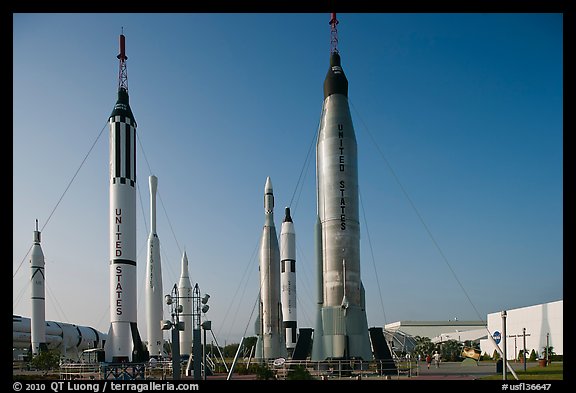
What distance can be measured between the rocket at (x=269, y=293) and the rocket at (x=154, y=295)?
24.8ft

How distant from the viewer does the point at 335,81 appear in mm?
30062

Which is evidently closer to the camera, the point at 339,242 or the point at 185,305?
the point at 339,242

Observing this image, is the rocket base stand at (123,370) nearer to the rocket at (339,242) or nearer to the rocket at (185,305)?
the rocket at (339,242)

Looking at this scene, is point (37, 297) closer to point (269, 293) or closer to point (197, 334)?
point (269, 293)

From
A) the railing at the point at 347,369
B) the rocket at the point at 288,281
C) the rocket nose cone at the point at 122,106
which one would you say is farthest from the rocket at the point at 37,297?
the railing at the point at 347,369

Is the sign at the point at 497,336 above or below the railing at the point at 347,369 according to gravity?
below

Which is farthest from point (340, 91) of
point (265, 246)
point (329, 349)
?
point (265, 246)

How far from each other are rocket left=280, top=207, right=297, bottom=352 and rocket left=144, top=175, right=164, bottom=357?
9.38 m

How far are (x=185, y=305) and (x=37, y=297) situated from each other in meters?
13.4

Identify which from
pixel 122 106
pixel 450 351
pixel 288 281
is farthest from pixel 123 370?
pixel 450 351

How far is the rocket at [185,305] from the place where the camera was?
4856 centimetres

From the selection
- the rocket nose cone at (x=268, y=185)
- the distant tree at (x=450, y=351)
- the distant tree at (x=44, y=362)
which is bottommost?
the distant tree at (x=450, y=351)
